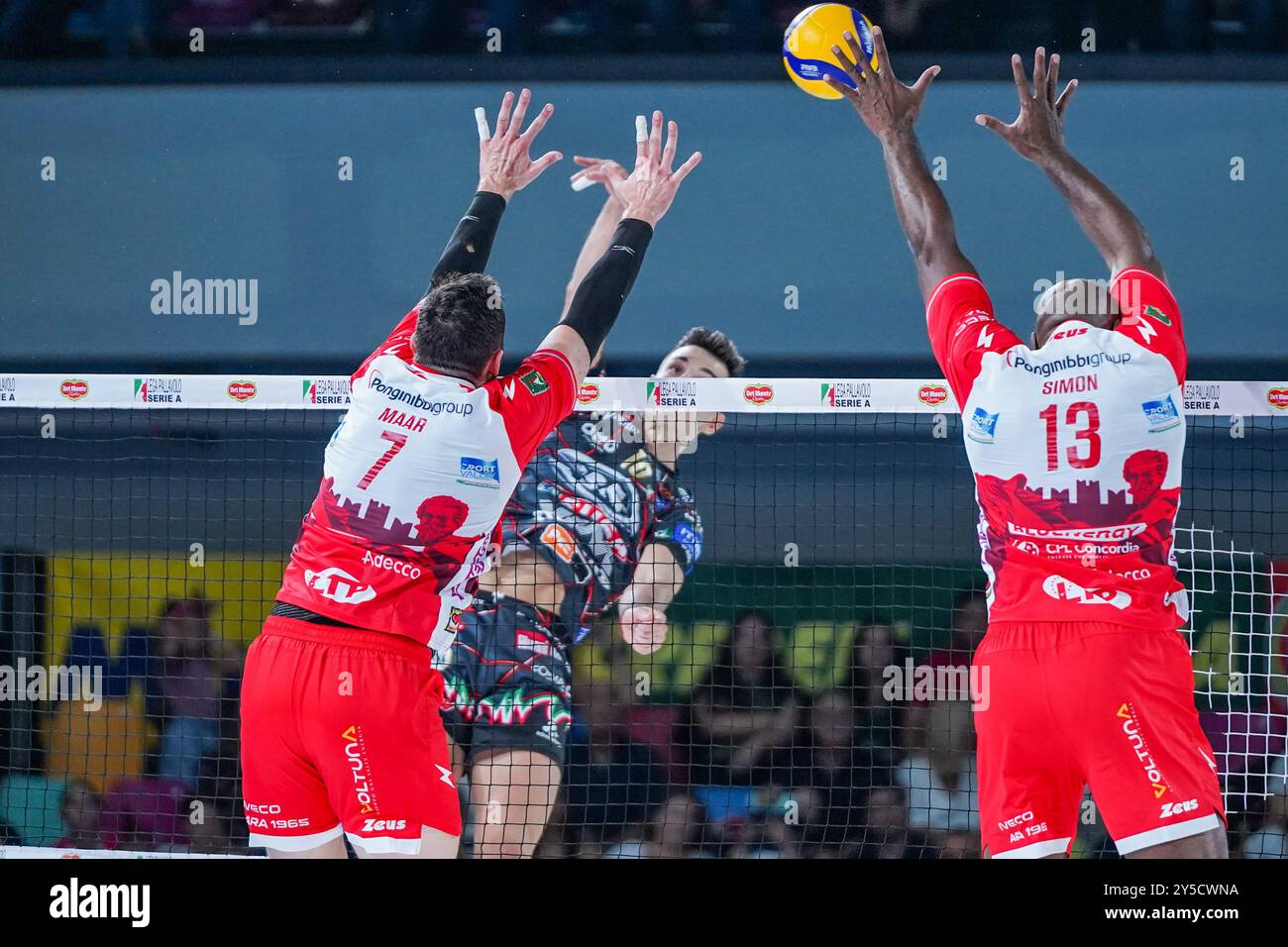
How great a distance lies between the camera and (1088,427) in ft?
11.1

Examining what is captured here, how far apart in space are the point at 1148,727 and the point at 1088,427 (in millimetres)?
795

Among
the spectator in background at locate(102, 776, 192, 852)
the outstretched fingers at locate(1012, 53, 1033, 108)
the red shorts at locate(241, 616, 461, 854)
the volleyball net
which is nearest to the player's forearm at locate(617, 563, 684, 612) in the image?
the volleyball net

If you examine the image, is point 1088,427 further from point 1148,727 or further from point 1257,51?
point 1257,51

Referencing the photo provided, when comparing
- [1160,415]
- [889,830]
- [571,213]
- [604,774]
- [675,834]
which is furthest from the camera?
[571,213]

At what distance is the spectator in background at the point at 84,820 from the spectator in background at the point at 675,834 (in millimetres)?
2711

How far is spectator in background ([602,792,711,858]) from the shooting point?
19.8 ft

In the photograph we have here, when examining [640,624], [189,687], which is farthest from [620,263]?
[189,687]

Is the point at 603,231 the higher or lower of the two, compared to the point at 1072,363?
higher

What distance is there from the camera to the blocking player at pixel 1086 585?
324cm

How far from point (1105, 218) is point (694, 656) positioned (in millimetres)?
4139

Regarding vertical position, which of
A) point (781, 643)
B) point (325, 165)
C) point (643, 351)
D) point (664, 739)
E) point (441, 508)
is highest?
point (325, 165)

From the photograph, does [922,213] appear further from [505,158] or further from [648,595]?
[648,595]

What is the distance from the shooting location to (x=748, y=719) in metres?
6.56
